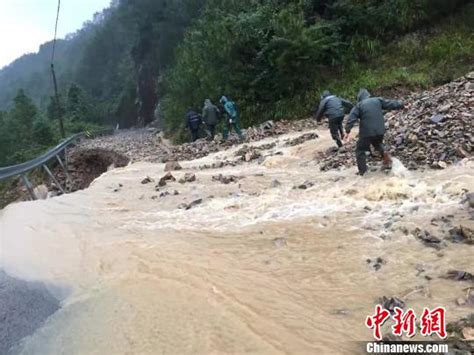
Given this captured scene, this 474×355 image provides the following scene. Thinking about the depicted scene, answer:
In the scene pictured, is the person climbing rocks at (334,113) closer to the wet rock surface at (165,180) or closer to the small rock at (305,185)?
the small rock at (305,185)

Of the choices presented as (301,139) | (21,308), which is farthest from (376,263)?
(301,139)

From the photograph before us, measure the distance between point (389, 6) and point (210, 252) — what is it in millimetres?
19768

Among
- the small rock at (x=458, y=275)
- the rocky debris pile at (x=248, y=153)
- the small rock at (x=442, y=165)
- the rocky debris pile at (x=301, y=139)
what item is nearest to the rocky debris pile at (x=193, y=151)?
the rocky debris pile at (x=248, y=153)

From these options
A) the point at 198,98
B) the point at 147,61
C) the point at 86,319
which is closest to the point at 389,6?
the point at 198,98

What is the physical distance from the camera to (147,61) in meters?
59.7

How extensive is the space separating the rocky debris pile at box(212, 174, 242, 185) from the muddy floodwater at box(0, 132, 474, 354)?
1.65 ft

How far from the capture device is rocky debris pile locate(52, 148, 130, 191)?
26.6 metres

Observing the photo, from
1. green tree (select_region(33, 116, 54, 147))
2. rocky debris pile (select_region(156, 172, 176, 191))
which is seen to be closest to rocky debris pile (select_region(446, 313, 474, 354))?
rocky debris pile (select_region(156, 172, 176, 191))

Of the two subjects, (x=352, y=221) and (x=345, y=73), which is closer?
(x=352, y=221)

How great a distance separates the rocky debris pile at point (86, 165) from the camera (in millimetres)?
26589

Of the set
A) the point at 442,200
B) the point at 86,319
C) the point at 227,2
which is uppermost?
the point at 227,2

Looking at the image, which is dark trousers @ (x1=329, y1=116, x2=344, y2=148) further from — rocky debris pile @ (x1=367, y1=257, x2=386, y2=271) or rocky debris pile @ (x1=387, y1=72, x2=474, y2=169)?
rocky debris pile @ (x1=367, y1=257, x2=386, y2=271)

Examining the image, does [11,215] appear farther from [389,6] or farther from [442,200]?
[389,6]

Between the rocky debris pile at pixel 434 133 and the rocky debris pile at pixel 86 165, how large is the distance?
16.8m
